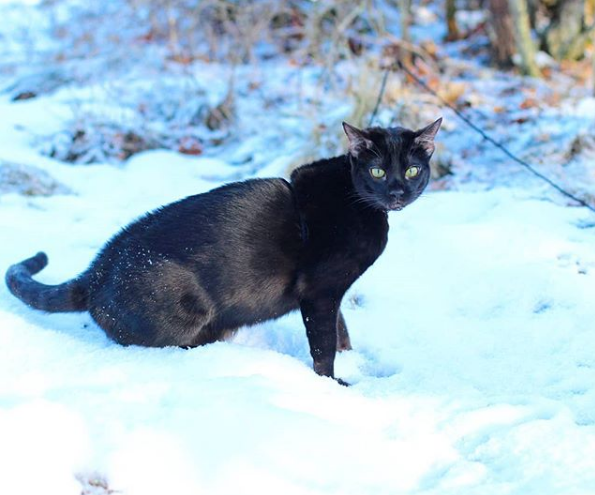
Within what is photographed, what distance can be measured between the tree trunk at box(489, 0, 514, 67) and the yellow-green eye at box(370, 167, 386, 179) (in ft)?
18.3

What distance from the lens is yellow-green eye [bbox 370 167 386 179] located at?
315cm

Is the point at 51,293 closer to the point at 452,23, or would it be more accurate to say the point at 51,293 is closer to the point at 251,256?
the point at 251,256

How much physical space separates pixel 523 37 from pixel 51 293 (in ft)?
20.4

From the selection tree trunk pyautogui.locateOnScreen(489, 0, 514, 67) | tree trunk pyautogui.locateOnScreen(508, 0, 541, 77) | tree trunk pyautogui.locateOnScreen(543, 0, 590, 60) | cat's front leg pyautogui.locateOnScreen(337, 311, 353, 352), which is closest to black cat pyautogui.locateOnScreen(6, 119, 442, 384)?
cat's front leg pyautogui.locateOnScreen(337, 311, 353, 352)

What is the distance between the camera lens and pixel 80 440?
85.7 inches

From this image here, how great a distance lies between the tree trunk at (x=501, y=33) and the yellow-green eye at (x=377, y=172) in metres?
5.58

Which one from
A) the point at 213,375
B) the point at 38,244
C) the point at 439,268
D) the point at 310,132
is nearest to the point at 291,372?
the point at 213,375

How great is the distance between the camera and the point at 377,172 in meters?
3.15

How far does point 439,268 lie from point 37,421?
2.49 meters

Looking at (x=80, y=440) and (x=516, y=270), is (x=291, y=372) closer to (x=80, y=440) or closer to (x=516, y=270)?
(x=80, y=440)

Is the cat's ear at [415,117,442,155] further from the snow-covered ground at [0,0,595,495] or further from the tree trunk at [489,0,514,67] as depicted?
the tree trunk at [489,0,514,67]

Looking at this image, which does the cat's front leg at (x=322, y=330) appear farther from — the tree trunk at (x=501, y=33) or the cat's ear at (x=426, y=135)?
the tree trunk at (x=501, y=33)

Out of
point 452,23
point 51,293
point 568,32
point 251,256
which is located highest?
point 251,256

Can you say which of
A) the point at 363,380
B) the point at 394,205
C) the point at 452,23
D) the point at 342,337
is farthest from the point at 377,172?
the point at 452,23
